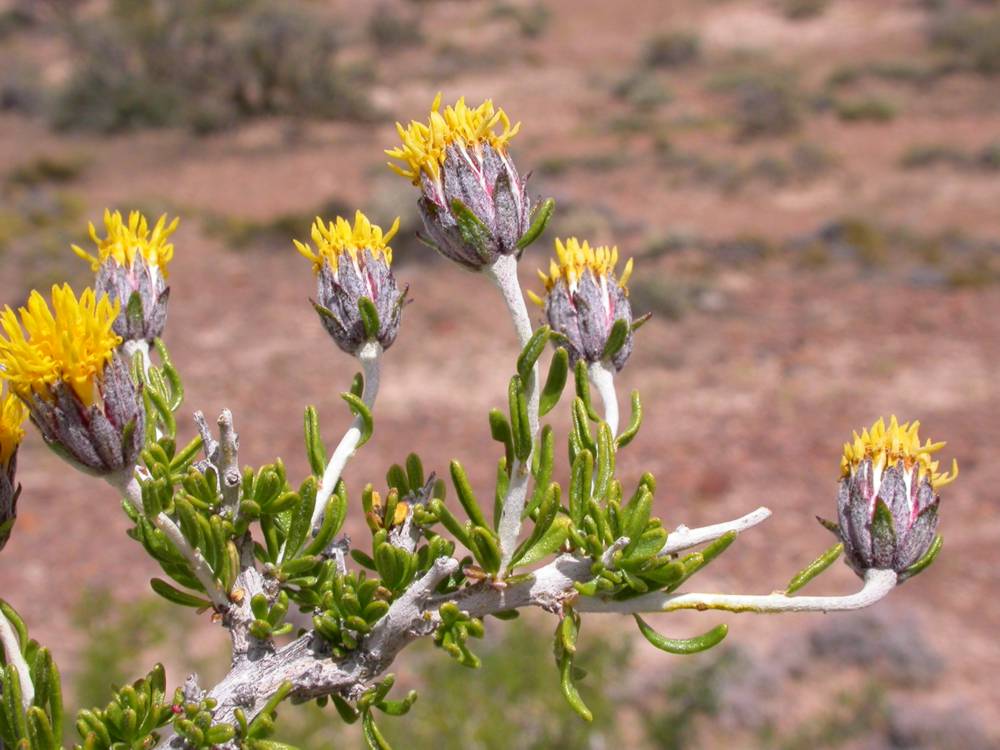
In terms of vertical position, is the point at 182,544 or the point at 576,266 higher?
the point at 576,266

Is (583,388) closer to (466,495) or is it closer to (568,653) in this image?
(466,495)

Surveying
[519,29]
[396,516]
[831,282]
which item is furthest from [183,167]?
[396,516]

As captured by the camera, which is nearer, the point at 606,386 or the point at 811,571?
the point at 811,571

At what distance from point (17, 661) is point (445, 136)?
1.03 metres

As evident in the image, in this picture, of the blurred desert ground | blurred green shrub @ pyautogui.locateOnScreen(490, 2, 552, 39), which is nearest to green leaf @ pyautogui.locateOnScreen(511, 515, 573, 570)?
the blurred desert ground

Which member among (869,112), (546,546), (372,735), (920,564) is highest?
(546,546)

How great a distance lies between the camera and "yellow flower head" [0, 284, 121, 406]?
1.30 m

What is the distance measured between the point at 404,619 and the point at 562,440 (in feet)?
27.8

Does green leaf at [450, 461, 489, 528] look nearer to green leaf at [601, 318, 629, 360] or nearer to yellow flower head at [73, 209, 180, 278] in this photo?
green leaf at [601, 318, 629, 360]

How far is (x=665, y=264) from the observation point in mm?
14961

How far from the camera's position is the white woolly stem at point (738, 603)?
1.36 m

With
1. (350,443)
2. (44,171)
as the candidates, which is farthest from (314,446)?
(44,171)

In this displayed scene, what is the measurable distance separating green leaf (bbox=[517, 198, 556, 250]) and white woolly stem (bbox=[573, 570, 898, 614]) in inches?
23.1

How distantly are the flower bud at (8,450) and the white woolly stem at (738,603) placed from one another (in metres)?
0.88
